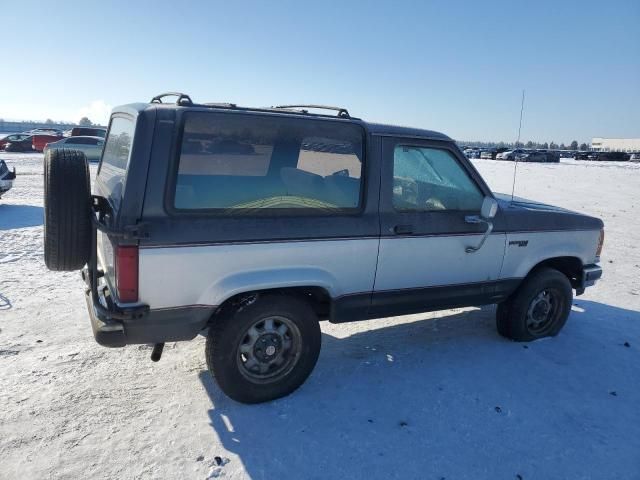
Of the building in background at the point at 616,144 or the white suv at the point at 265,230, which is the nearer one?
the white suv at the point at 265,230

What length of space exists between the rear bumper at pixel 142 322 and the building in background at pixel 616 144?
120 meters

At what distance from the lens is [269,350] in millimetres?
3289

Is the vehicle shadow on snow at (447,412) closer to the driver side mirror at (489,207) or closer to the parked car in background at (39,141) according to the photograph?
the driver side mirror at (489,207)

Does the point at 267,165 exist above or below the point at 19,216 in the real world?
above

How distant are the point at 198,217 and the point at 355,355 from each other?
2.00 m

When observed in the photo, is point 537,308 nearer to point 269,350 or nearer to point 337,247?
point 337,247

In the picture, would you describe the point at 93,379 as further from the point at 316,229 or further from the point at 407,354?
the point at 407,354

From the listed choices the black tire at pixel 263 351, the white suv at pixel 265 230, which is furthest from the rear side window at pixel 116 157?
the black tire at pixel 263 351

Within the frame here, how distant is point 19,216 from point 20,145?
79.4 ft

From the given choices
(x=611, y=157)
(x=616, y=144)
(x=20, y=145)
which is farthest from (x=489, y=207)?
(x=616, y=144)

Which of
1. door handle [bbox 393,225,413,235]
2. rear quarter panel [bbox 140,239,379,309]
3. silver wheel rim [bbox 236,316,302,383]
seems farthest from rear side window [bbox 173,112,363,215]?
silver wheel rim [bbox 236,316,302,383]

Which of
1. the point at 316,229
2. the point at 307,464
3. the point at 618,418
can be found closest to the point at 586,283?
the point at 618,418

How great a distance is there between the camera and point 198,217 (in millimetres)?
2857

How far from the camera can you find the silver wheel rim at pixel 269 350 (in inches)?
127
